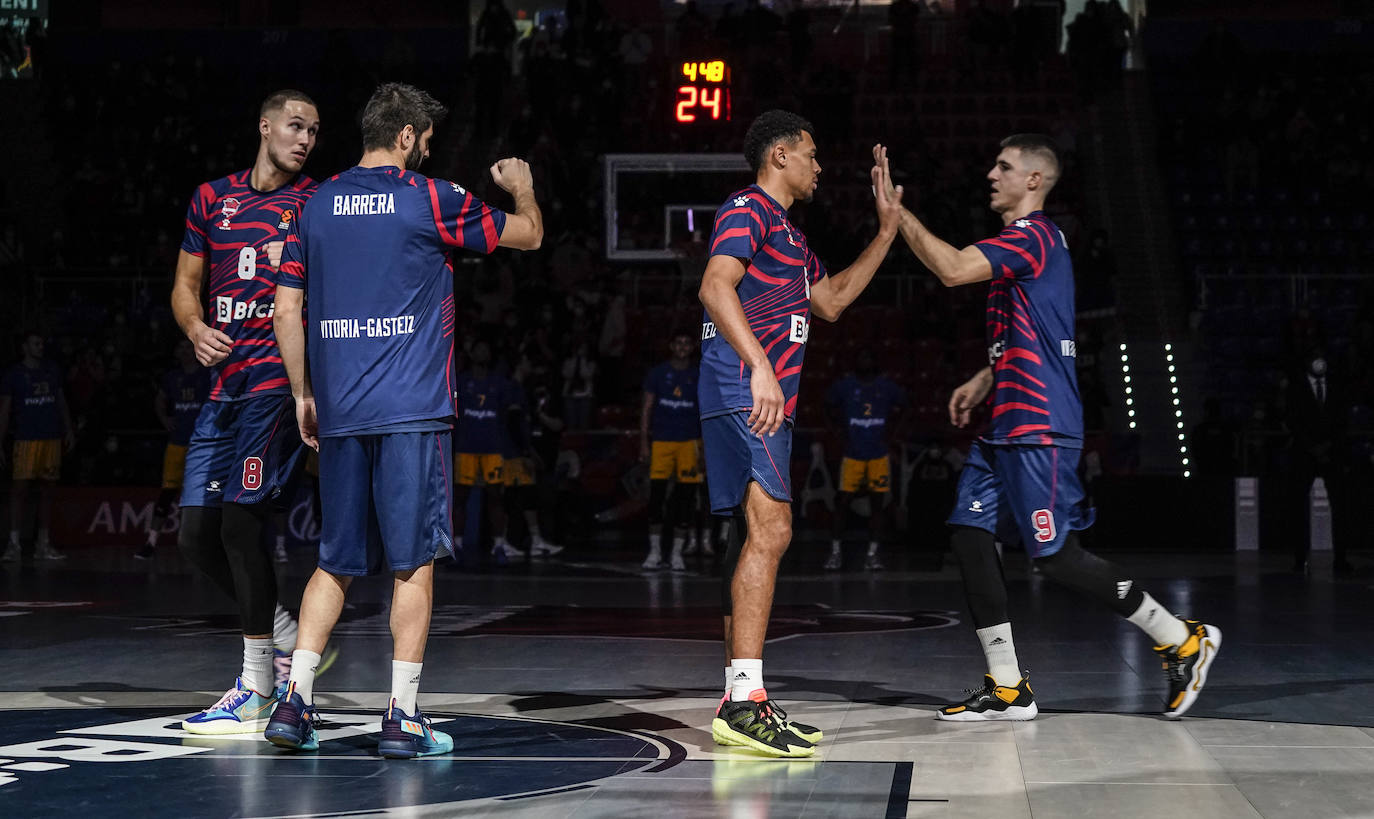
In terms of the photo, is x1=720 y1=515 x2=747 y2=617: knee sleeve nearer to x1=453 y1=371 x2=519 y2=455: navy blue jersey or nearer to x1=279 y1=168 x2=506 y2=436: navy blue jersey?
x1=279 y1=168 x2=506 y2=436: navy blue jersey

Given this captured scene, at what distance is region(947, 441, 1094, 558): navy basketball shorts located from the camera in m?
5.84

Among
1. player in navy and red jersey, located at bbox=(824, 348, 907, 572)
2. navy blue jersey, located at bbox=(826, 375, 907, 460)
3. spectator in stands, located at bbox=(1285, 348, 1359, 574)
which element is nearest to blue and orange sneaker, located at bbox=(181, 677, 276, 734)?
player in navy and red jersey, located at bbox=(824, 348, 907, 572)

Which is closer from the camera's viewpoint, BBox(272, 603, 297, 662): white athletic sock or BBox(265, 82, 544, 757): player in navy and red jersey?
BBox(265, 82, 544, 757): player in navy and red jersey

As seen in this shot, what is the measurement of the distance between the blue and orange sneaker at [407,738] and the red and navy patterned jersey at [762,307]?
4.73 feet

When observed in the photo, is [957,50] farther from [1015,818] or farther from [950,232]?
[1015,818]

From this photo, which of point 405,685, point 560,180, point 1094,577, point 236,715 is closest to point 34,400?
point 560,180

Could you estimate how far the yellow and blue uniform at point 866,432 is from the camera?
1373 cm

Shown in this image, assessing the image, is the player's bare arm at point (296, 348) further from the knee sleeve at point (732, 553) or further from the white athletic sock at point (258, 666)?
the knee sleeve at point (732, 553)

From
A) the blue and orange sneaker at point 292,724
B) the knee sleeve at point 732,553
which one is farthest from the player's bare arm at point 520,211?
the blue and orange sneaker at point 292,724

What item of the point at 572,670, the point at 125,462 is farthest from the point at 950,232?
the point at 572,670

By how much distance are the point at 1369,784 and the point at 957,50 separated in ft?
74.2

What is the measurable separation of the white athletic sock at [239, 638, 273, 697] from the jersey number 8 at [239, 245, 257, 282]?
4.55ft

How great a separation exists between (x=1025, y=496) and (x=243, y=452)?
293 cm

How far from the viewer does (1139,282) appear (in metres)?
21.6
